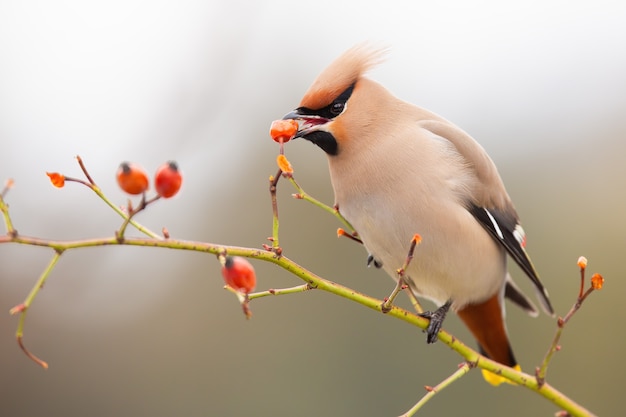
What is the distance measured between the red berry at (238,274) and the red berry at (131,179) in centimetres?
23

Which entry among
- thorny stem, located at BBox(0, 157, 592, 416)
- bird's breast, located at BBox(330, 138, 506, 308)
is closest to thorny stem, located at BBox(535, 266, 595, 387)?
thorny stem, located at BBox(0, 157, 592, 416)

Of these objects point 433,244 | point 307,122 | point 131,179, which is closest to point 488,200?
point 433,244

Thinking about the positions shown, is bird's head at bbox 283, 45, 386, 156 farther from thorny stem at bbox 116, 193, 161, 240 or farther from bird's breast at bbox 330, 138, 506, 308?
thorny stem at bbox 116, 193, 161, 240

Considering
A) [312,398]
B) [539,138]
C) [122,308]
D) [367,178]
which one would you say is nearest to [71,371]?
[122,308]

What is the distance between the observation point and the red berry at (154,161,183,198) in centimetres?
171

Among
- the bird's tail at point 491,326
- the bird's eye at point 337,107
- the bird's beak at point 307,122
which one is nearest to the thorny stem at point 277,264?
the bird's beak at point 307,122

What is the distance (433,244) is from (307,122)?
683 mm

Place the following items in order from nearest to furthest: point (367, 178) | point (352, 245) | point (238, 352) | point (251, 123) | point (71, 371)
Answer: point (367, 178)
point (352, 245)
point (238, 352)
point (71, 371)
point (251, 123)

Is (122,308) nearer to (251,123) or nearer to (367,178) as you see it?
(251,123)

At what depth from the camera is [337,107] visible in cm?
305

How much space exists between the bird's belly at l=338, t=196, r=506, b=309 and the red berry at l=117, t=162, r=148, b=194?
1502 mm

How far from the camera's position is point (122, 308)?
991 centimetres

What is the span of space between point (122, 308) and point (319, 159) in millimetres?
3257

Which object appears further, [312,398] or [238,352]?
[238,352]
